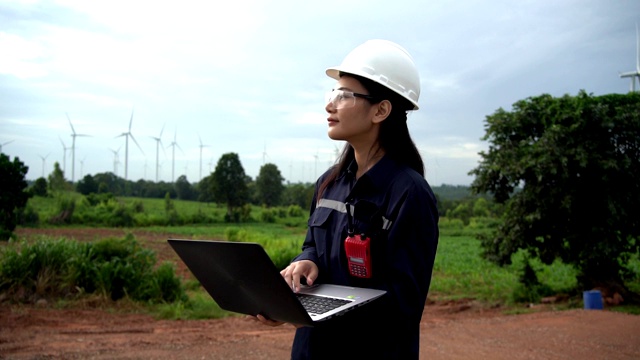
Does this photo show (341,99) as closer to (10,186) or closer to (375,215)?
(375,215)

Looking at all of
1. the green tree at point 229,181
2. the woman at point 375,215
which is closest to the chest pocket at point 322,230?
the woman at point 375,215

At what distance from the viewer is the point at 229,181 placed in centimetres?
3966

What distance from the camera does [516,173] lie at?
8.70 metres

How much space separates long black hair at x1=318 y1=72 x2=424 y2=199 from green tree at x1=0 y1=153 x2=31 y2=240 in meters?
13.1

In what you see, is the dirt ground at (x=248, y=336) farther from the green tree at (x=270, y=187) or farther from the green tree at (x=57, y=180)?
the green tree at (x=270, y=187)

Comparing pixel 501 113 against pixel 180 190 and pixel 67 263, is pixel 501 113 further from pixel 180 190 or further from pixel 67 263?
pixel 180 190

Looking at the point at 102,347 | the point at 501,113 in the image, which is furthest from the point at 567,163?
the point at 102,347

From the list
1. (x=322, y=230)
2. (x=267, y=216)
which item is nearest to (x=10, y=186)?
(x=322, y=230)

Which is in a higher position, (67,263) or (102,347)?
(67,263)

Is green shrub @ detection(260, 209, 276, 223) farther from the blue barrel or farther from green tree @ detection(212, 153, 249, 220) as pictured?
the blue barrel

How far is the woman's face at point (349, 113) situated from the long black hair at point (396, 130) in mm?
25

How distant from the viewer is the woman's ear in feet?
6.29

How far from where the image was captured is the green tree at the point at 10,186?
12.9m

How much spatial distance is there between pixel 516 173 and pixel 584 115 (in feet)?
4.28
